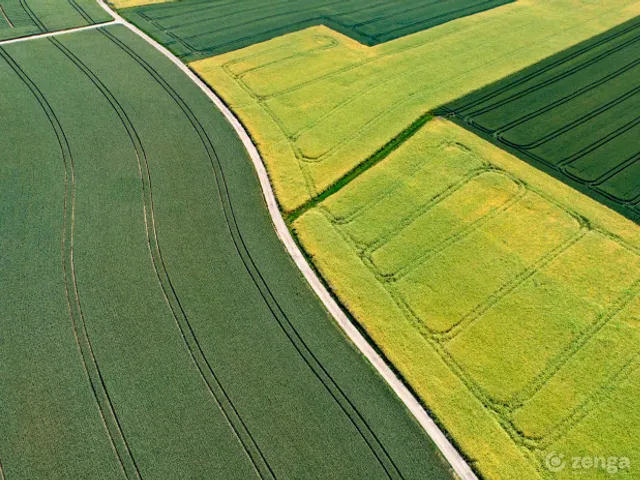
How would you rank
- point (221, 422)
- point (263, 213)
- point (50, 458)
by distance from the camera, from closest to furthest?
point (50, 458), point (221, 422), point (263, 213)

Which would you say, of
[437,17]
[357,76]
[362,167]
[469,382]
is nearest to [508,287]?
[469,382]

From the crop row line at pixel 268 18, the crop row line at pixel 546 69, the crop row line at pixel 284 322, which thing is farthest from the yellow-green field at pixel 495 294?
the crop row line at pixel 268 18

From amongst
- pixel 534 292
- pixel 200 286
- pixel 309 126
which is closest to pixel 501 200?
pixel 534 292

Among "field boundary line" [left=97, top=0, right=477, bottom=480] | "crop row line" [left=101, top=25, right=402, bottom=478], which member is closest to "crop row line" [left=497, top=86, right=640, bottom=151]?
"field boundary line" [left=97, top=0, right=477, bottom=480]

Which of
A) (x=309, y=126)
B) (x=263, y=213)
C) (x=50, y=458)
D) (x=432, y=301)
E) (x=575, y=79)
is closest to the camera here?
(x=50, y=458)

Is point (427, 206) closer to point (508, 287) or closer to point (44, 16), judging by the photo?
point (508, 287)

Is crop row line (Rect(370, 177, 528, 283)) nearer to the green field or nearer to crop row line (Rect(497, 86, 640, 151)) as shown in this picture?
crop row line (Rect(497, 86, 640, 151))

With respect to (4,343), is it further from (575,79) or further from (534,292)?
(575,79)
